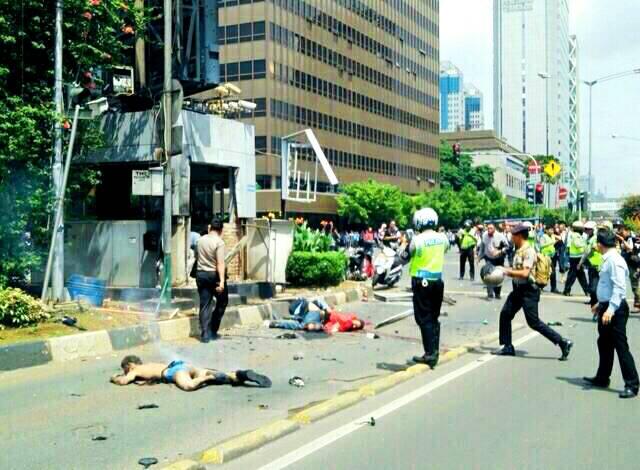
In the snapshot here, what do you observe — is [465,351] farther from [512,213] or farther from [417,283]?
[512,213]

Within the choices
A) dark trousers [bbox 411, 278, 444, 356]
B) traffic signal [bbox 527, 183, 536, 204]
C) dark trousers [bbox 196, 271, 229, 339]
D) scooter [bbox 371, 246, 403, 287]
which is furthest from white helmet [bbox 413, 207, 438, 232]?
traffic signal [bbox 527, 183, 536, 204]

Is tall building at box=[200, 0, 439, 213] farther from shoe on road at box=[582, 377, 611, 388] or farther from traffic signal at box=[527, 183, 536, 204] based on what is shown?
shoe on road at box=[582, 377, 611, 388]

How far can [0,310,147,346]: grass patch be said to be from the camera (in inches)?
395

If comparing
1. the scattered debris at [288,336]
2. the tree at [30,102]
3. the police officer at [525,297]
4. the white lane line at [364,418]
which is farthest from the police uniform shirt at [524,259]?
the tree at [30,102]

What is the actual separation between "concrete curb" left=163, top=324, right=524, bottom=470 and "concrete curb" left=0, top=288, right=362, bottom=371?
4.40 meters

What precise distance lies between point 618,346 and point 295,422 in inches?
144

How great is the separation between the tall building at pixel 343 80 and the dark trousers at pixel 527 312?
1418 inches

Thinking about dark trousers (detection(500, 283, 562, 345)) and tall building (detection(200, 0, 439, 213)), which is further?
tall building (detection(200, 0, 439, 213))

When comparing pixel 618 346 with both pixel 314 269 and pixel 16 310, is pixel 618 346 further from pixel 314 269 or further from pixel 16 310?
pixel 314 269

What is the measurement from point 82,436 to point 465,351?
19.7 ft

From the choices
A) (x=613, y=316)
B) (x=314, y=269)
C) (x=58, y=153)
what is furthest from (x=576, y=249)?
(x=58, y=153)


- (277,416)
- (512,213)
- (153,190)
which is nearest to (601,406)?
(277,416)

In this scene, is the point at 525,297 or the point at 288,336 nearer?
the point at 525,297

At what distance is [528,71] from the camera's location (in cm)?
15988
